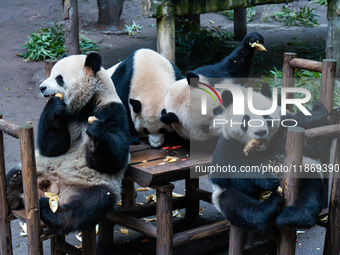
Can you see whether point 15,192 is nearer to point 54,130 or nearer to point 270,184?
point 54,130

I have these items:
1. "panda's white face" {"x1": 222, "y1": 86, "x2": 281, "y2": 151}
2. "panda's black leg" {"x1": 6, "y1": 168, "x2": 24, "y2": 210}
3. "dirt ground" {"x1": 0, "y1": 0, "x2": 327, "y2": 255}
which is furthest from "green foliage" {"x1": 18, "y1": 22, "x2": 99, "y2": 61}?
"panda's white face" {"x1": 222, "y1": 86, "x2": 281, "y2": 151}

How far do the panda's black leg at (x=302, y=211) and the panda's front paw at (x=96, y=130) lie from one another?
3.80ft

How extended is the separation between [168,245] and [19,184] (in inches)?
42.6

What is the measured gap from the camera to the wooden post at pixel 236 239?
3.07 metres

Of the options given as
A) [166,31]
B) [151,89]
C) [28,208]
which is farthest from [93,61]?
[166,31]

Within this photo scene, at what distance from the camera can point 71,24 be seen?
784 cm

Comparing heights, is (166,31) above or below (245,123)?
above

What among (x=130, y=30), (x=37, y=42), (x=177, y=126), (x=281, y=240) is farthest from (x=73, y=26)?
(x=281, y=240)

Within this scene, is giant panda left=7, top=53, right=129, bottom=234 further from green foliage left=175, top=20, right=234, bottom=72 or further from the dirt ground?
green foliage left=175, top=20, right=234, bottom=72

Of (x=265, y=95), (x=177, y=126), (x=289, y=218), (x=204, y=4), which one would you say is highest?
(x=204, y=4)

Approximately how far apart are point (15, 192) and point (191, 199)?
1.79 meters

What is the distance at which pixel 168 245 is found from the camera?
3.44 metres

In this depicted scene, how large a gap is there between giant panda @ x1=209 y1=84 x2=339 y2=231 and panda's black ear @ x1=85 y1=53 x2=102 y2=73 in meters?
0.89

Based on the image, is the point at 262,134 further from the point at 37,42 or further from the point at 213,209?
the point at 37,42
